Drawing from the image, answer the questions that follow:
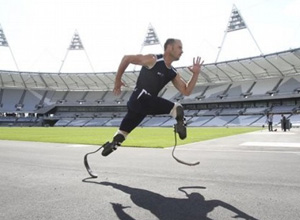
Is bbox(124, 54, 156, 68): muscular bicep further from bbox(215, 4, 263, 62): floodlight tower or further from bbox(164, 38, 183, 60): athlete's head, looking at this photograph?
bbox(215, 4, 263, 62): floodlight tower

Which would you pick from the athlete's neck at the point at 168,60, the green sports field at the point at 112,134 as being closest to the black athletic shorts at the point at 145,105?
the athlete's neck at the point at 168,60

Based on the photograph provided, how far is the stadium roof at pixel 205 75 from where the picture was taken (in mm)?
64688

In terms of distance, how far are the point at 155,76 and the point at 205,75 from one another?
7361 cm

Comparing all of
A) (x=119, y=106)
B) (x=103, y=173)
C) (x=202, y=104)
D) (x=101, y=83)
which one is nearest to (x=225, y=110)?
(x=202, y=104)

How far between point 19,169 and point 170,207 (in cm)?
428

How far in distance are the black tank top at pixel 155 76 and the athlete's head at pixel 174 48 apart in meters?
0.17

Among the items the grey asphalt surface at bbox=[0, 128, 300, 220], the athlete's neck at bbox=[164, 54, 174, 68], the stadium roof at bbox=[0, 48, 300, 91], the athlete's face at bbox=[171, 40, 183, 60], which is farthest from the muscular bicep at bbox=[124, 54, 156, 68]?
the stadium roof at bbox=[0, 48, 300, 91]

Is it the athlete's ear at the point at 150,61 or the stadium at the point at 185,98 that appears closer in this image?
the athlete's ear at the point at 150,61

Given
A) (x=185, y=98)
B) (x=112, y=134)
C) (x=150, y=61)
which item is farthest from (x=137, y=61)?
(x=185, y=98)

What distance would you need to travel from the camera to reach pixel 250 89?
72.2 meters

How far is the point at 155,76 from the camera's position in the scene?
5.40 m

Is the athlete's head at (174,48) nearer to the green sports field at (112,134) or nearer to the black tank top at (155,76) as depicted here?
the black tank top at (155,76)

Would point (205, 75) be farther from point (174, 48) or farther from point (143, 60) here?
point (143, 60)

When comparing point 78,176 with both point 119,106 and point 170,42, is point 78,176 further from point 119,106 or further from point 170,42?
point 119,106
